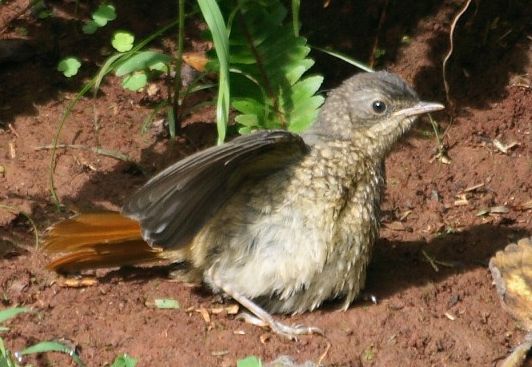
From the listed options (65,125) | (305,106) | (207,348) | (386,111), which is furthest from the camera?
(65,125)

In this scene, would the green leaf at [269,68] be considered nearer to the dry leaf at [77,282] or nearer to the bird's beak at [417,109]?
the bird's beak at [417,109]

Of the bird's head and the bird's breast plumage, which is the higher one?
the bird's head

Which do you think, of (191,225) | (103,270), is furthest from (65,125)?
(191,225)

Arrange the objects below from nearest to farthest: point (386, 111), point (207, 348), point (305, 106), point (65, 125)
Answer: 1. point (207, 348)
2. point (386, 111)
3. point (305, 106)
4. point (65, 125)

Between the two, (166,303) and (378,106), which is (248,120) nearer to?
(378,106)

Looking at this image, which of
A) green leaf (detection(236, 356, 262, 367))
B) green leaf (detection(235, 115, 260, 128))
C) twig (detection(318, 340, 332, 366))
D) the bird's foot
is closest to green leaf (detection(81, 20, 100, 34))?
green leaf (detection(235, 115, 260, 128))

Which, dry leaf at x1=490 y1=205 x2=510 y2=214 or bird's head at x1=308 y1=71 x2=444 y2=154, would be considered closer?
bird's head at x1=308 y1=71 x2=444 y2=154

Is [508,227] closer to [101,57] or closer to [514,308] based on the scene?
[514,308]

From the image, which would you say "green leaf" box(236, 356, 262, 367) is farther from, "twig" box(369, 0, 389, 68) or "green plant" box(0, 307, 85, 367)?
"twig" box(369, 0, 389, 68)
